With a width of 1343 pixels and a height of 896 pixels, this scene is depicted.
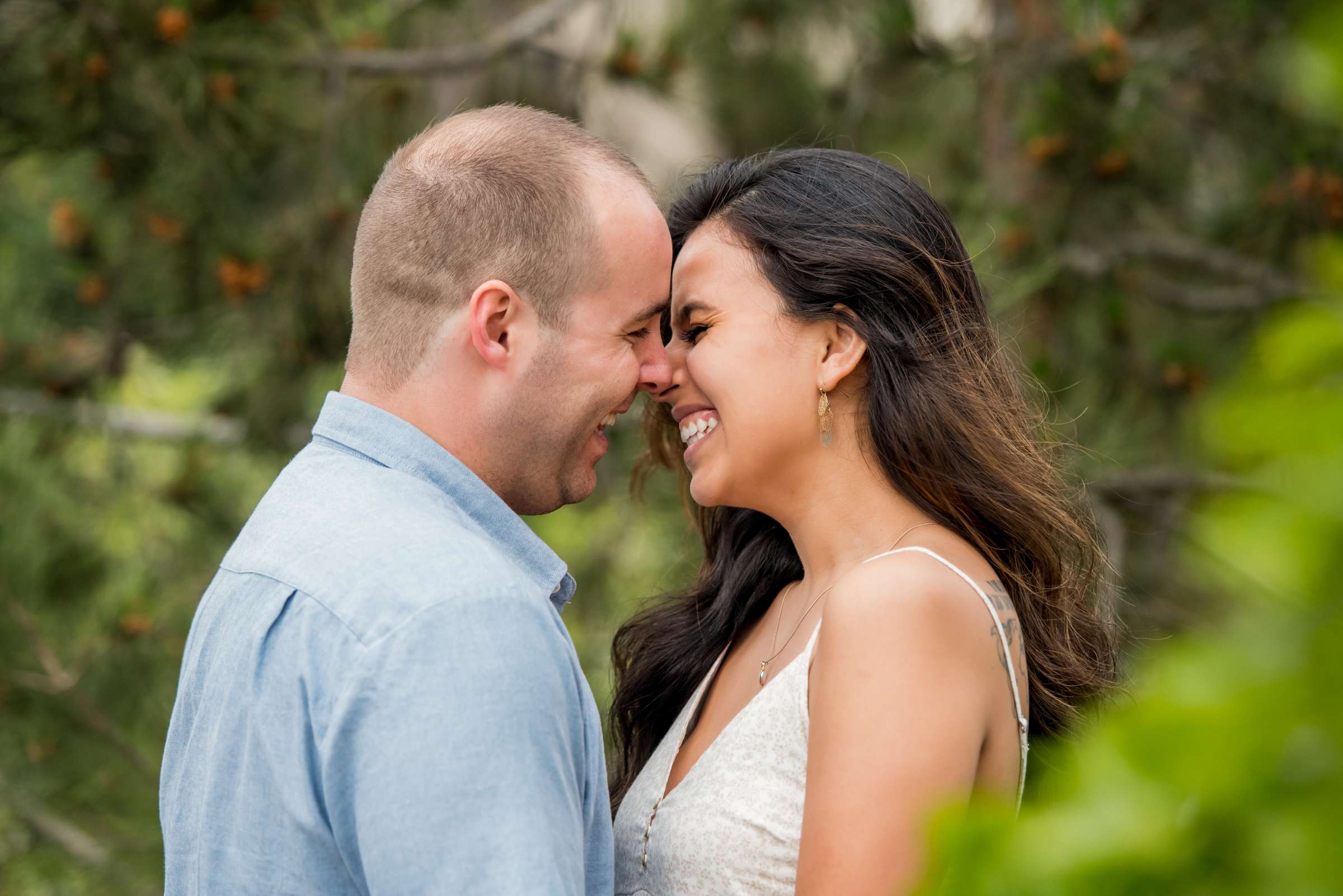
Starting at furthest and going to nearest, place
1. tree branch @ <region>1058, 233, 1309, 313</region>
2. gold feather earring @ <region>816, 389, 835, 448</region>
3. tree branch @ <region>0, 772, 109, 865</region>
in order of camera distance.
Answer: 1. tree branch @ <region>1058, 233, 1309, 313</region>
2. tree branch @ <region>0, 772, 109, 865</region>
3. gold feather earring @ <region>816, 389, 835, 448</region>

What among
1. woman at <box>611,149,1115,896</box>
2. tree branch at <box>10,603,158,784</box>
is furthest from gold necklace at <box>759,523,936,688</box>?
tree branch at <box>10,603,158,784</box>

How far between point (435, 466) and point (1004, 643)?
71 cm

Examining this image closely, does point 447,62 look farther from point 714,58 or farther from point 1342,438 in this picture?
point 1342,438

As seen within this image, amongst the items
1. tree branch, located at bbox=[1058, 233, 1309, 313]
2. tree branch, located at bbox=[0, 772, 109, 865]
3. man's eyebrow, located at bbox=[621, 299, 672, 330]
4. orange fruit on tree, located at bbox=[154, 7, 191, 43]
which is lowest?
tree branch, located at bbox=[0, 772, 109, 865]

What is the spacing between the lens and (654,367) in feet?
5.49

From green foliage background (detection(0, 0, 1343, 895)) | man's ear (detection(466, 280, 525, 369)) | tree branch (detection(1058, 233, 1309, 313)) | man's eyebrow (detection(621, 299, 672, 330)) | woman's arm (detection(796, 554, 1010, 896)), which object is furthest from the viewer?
tree branch (detection(1058, 233, 1309, 313))

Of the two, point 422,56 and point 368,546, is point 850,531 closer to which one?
point 368,546

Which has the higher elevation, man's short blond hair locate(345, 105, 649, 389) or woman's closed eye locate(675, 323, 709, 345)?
man's short blond hair locate(345, 105, 649, 389)

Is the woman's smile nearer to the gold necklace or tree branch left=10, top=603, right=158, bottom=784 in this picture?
the gold necklace

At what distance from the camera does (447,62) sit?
3176mm

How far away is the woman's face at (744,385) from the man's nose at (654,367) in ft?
0.13

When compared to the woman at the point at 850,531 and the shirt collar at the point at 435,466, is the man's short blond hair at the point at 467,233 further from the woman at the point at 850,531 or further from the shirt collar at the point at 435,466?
the woman at the point at 850,531

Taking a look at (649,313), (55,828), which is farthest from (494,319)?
(55,828)

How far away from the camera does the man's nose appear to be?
1656mm
